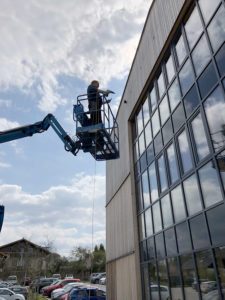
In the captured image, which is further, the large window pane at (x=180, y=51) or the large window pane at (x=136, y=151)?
the large window pane at (x=136, y=151)

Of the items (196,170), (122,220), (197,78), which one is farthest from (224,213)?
(122,220)

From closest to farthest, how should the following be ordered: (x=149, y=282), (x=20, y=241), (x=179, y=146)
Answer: (x=179, y=146)
(x=149, y=282)
(x=20, y=241)

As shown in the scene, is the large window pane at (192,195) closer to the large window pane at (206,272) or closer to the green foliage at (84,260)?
the large window pane at (206,272)

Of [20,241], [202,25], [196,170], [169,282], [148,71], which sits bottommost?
[169,282]

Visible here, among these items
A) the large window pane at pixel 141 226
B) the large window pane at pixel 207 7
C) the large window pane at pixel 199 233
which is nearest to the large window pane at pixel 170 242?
the large window pane at pixel 199 233

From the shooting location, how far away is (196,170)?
7.73 m

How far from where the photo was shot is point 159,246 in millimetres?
10156

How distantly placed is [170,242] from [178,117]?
389 centimetres

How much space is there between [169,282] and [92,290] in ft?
29.4

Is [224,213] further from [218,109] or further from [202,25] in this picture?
[202,25]

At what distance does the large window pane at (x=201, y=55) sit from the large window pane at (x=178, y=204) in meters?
3.43

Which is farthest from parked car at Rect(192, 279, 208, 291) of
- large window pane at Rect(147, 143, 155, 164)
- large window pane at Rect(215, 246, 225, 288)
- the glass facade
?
large window pane at Rect(147, 143, 155, 164)

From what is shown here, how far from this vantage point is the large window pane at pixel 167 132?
31.4ft

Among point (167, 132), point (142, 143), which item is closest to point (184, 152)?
point (167, 132)
